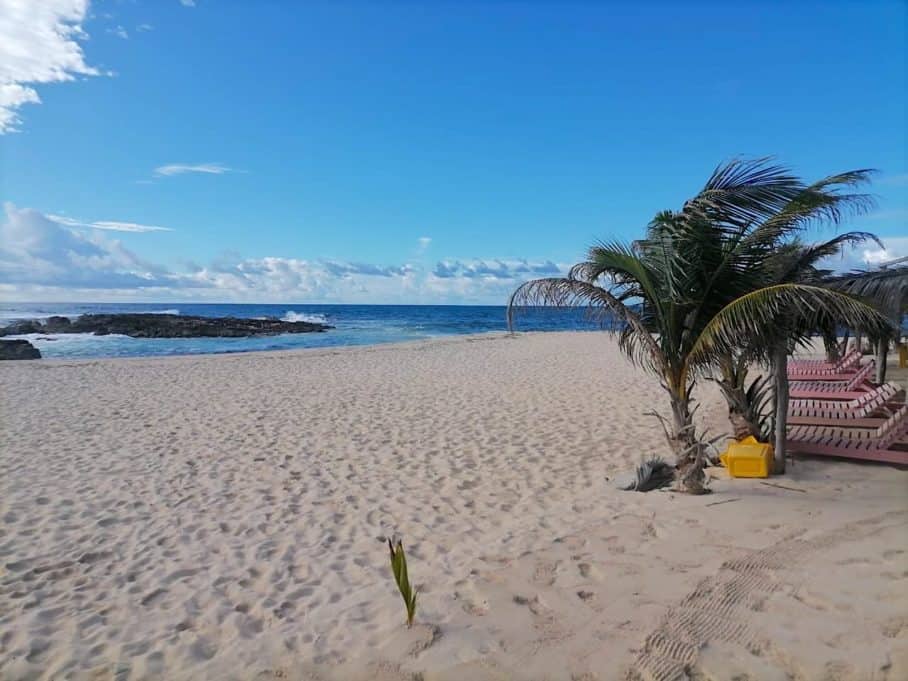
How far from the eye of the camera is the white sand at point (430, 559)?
9.51ft

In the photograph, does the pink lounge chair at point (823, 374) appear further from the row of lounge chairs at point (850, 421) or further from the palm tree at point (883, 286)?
the palm tree at point (883, 286)

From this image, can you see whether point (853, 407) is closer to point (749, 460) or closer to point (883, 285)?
point (883, 285)

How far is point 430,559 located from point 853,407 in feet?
20.2

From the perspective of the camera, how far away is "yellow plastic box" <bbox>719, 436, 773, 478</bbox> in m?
5.54

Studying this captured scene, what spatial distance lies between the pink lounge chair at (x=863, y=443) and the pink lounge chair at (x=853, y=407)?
27.3 inches


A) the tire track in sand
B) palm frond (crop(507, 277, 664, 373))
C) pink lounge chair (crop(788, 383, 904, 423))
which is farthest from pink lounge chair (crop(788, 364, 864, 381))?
the tire track in sand

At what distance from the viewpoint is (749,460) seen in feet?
18.3

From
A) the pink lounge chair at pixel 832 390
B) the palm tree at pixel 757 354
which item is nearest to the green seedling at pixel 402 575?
the palm tree at pixel 757 354

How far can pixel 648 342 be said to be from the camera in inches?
202

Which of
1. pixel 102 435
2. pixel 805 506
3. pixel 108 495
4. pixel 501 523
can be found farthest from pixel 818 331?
pixel 102 435

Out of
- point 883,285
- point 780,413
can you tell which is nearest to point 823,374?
point 883,285

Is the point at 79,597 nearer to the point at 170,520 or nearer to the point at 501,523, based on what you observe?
the point at 170,520

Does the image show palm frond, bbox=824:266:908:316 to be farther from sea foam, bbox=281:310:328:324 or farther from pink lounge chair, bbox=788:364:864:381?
sea foam, bbox=281:310:328:324

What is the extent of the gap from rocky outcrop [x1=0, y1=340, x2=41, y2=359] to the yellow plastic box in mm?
24338
